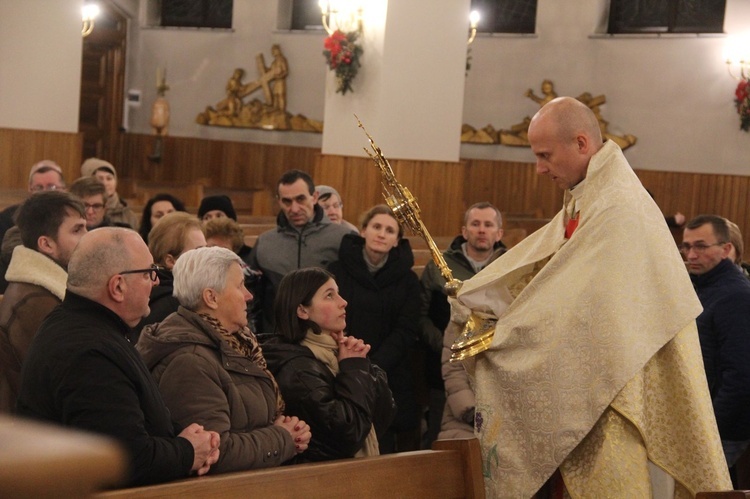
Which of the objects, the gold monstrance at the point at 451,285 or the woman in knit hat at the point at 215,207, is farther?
the woman in knit hat at the point at 215,207

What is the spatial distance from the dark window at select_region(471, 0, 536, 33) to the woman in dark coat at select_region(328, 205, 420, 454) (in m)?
10.7

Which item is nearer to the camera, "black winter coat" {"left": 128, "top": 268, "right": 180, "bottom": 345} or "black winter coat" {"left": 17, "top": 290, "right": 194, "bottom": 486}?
"black winter coat" {"left": 17, "top": 290, "right": 194, "bottom": 486}

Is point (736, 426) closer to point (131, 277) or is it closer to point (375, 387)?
point (375, 387)

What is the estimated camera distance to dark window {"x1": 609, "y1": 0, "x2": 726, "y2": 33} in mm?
13875

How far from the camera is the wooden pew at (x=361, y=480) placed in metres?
2.12

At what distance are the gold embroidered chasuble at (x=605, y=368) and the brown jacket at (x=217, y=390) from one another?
62 centimetres

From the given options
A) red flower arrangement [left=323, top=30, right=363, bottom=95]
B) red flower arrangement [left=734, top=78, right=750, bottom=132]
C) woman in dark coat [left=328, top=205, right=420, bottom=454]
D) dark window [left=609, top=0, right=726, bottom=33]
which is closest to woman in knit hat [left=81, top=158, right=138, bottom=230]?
woman in dark coat [left=328, top=205, right=420, bottom=454]

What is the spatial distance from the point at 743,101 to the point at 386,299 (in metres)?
10.1

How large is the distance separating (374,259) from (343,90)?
5047 millimetres

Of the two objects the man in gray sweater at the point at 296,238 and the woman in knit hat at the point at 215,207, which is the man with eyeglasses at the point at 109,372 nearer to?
the man in gray sweater at the point at 296,238

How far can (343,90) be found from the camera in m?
9.69

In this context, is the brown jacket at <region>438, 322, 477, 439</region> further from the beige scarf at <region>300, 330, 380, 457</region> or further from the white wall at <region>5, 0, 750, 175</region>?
the white wall at <region>5, 0, 750, 175</region>

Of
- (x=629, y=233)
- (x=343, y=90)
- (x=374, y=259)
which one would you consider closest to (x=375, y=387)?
(x=629, y=233)

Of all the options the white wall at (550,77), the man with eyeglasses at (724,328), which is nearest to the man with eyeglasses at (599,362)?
the man with eyeglasses at (724,328)
